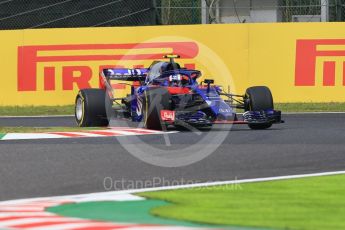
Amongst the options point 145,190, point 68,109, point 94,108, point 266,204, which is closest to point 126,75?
point 94,108

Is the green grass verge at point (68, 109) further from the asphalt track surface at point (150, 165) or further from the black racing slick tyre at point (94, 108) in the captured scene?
the asphalt track surface at point (150, 165)

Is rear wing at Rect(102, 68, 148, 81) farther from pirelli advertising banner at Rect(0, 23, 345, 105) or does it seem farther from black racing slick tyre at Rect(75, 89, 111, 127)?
pirelli advertising banner at Rect(0, 23, 345, 105)

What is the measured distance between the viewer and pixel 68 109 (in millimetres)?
24609

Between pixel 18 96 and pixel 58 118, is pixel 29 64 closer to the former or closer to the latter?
pixel 18 96

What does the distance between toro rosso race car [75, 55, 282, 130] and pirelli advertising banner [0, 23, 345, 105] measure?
4650 mm

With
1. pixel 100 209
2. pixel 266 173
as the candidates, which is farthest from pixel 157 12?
pixel 100 209

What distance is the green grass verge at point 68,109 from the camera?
2348 cm

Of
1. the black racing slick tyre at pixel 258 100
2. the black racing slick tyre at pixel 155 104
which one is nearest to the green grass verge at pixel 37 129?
the black racing slick tyre at pixel 155 104

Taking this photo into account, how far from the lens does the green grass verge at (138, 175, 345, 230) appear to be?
26.3 ft

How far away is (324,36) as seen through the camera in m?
24.0

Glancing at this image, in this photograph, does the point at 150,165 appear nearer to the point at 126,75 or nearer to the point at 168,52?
the point at 126,75

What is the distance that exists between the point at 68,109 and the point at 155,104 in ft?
25.2

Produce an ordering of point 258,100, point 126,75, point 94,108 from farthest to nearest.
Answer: point 126,75, point 94,108, point 258,100

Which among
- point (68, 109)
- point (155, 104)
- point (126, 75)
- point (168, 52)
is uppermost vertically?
point (168, 52)
